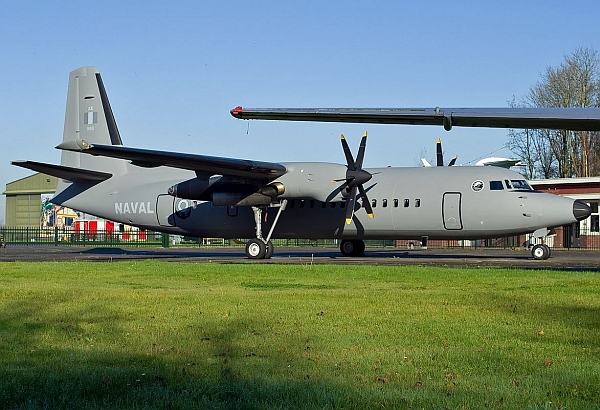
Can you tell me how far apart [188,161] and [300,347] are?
2021cm

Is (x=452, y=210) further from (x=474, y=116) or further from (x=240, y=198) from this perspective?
(x=474, y=116)

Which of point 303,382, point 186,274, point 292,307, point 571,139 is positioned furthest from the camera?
point 571,139

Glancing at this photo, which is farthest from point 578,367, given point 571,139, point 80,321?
point 571,139

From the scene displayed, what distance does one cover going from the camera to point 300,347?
287 inches

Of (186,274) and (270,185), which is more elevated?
(270,185)

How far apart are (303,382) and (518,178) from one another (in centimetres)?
A: 2322

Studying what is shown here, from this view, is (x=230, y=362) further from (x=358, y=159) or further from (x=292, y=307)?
(x=358, y=159)

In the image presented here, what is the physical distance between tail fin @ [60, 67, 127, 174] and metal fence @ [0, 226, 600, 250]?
14493 millimetres

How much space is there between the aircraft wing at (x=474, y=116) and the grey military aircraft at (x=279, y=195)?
19380 millimetres

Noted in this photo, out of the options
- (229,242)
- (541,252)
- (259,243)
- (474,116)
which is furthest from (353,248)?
(229,242)

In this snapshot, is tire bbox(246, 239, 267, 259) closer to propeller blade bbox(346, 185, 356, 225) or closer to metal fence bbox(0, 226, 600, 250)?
propeller blade bbox(346, 185, 356, 225)

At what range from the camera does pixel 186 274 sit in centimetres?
1772

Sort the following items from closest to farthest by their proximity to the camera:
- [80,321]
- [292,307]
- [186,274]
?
[80,321] → [292,307] → [186,274]

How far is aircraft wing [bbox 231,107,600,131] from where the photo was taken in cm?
608
